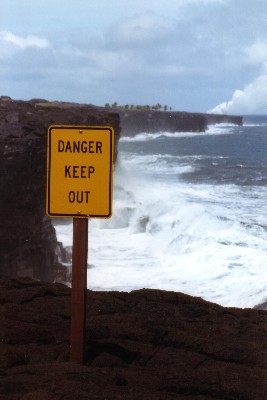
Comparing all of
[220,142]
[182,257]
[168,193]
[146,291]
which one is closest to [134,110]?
[220,142]

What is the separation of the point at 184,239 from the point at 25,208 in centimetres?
574

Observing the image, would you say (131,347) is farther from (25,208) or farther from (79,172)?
(25,208)

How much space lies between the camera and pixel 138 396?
3.26 metres

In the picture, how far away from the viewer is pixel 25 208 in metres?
16.1

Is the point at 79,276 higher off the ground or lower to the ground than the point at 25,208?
higher

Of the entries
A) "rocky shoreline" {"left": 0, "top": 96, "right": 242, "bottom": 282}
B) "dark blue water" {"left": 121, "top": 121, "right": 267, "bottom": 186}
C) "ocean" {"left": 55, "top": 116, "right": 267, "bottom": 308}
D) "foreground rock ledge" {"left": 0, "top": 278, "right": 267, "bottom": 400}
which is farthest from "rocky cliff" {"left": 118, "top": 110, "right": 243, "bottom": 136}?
"foreground rock ledge" {"left": 0, "top": 278, "right": 267, "bottom": 400}

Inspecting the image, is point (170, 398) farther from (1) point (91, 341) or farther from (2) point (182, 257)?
(2) point (182, 257)

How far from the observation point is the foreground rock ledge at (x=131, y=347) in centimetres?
341

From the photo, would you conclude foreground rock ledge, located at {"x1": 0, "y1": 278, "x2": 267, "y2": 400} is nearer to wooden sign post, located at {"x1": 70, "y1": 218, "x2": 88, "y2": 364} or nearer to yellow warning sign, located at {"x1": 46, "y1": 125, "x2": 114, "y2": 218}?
wooden sign post, located at {"x1": 70, "y1": 218, "x2": 88, "y2": 364}

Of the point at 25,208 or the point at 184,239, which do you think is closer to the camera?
the point at 25,208

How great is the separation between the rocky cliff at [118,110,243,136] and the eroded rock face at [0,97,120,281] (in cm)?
7018

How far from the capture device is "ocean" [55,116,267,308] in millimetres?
15211

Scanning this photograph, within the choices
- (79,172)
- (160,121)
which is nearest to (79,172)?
(79,172)

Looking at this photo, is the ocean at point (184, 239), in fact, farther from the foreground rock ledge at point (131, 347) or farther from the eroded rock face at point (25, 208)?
the foreground rock ledge at point (131, 347)
